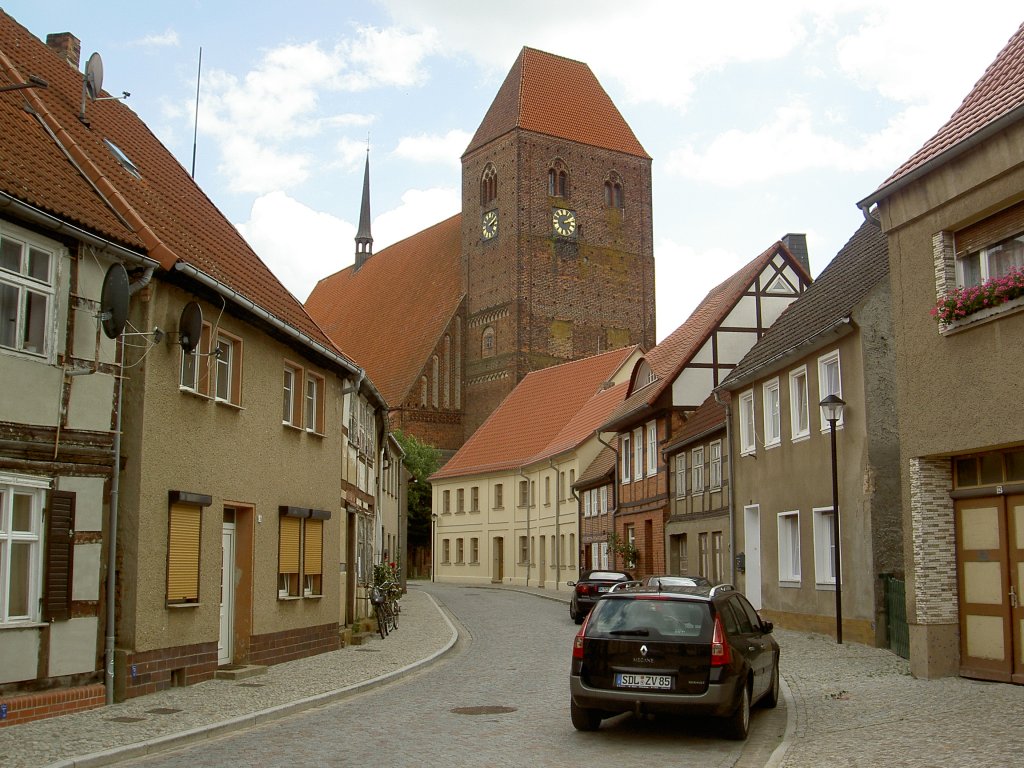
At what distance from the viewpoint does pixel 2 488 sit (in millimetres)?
11508

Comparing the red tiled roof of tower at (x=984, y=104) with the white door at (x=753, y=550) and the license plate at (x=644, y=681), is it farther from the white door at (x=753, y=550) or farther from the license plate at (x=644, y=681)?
the white door at (x=753, y=550)

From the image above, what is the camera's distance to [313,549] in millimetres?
19078

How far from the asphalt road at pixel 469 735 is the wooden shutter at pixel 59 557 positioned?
94.5 inches

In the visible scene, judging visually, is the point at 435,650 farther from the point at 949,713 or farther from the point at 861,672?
the point at 949,713

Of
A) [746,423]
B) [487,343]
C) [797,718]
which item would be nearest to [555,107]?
[487,343]

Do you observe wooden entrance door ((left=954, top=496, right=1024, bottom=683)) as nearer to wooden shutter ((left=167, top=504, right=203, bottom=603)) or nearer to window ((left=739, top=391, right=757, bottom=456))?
wooden shutter ((left=167, top=504, right=203, bottom=603))

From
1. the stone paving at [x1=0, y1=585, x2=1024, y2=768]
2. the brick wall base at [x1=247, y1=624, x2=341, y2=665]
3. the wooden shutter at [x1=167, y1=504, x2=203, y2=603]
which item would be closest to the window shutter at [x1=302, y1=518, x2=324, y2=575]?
the brick wall base at [x1=247, y1=624, x2=341, y2=665]

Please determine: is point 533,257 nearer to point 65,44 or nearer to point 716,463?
point 716,463

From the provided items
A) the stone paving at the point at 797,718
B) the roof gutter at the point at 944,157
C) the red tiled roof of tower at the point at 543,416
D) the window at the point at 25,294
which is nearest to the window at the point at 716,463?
the stone paving at the point at 797,718

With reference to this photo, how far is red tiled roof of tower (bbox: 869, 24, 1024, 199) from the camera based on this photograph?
1301cm

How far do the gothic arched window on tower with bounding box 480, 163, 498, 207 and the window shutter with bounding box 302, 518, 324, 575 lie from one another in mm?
54207

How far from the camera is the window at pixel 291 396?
714 inches

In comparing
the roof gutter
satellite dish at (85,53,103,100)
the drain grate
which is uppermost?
satellite dish at (85,53,103,100)

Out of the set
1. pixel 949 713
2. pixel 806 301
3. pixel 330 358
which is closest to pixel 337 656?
pixel 330 358
